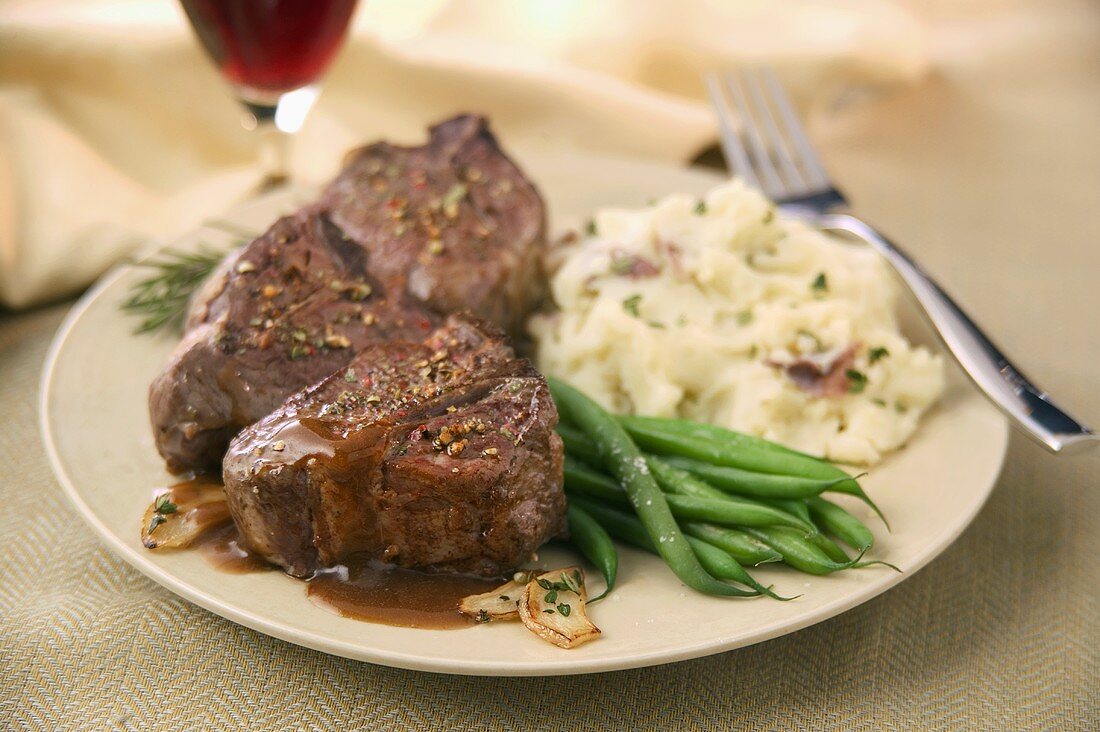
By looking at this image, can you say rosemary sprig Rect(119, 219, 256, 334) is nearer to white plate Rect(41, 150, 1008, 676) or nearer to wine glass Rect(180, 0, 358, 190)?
white plate Rect(41, 150, 1008, 676)

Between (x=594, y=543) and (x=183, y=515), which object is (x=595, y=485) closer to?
(x=594, y=543)

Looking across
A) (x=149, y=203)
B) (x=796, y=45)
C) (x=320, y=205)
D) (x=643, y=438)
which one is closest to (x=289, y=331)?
(x=320, y=205)

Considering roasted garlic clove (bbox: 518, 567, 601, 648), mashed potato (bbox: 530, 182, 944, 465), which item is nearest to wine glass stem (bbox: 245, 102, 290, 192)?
mashed potato (bbox: 530, 182, 944, 465)

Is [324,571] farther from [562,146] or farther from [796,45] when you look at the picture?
[796,45]

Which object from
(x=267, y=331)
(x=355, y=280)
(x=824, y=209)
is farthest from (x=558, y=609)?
(x=824, y=209)

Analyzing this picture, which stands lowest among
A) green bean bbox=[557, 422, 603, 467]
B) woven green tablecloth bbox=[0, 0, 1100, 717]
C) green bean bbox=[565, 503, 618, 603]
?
woven green tablecloth bbox=[0, 0, 1100, 717]

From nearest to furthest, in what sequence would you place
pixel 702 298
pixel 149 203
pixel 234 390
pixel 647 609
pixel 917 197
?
pixel 647 609 < pixel 234 390 < pixel 702 298 < pixel 149 203 < pixel 917 197
